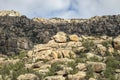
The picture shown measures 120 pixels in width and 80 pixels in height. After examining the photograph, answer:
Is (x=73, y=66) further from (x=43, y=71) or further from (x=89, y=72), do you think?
(x=43, y=71)

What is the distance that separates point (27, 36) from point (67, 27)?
14340 millimetres

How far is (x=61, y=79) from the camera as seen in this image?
67.6 metres

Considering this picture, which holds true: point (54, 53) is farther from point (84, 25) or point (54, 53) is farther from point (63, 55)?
point (84, 25)

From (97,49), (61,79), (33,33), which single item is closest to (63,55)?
(97,49)

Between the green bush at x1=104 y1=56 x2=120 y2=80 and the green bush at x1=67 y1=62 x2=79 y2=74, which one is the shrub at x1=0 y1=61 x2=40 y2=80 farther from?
the green bush at x1=104 y1=56 x2=120 y2=80

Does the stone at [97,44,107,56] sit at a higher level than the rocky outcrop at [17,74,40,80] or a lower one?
higher

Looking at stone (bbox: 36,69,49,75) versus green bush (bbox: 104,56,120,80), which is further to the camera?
stone (bbox: 36,69,49,75)

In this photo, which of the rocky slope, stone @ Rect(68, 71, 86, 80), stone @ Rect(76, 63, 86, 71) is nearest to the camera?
stone @ Rect(68, 71, 86, 80)

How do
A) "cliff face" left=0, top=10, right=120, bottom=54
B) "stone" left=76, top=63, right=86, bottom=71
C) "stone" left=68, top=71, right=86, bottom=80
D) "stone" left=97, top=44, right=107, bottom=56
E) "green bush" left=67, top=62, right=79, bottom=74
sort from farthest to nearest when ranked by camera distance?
"cliff face" left=0, top=10, right=120, bottom=54
"stone" left=97, top=44, right=107, bottom=56
"stone" left=76, top=63, right=86, bottom=71
"green bush" left=67, top=62, right=79, bottom=74
"stone" left=68, top=71, right=86, bottom=80

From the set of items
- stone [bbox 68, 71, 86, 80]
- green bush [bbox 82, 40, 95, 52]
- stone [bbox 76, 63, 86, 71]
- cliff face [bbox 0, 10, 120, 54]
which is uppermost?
cliff face [bbox 0, 10, 120, 54]

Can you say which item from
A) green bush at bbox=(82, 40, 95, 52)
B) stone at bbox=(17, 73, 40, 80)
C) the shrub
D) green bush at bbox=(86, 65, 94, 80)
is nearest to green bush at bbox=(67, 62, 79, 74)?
green bush at bbox=(86, 65, 94, 80)

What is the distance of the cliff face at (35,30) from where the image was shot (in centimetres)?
11038

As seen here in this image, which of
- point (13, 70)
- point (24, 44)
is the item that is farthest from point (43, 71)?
point (24, 44)

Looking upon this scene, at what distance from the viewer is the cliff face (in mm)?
110375
